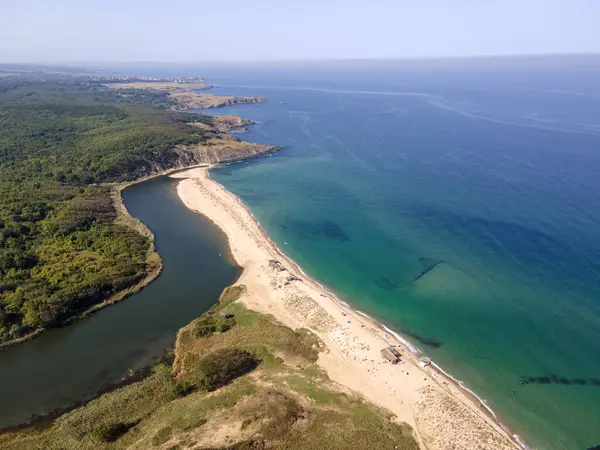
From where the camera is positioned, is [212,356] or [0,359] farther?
[0,359]

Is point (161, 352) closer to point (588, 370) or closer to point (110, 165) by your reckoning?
point (588, 370)

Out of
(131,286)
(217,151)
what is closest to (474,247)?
(131,286)

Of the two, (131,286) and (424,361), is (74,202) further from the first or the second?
(424,361)

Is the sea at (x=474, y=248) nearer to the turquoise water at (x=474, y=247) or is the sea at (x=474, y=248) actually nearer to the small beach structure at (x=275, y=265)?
the turquoise water at (x=474, y=247)

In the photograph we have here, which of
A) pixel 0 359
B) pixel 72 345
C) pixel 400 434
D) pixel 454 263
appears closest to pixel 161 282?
pixel 72 345

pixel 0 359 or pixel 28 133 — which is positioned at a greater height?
pixel 28 133

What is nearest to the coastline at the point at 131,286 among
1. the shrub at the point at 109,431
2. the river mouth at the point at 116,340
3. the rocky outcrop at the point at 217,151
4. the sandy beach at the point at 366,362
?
the river mouth at the point at 116,340
